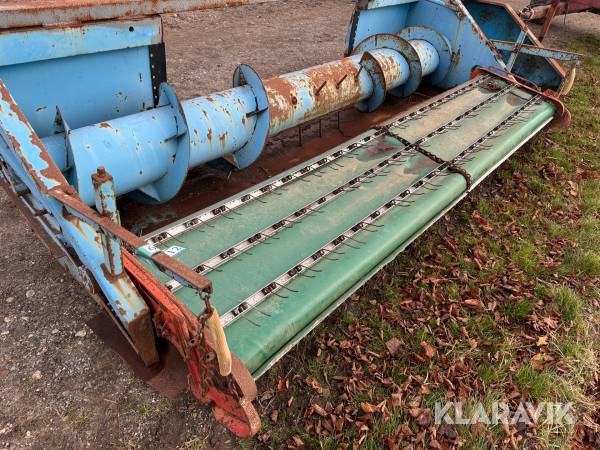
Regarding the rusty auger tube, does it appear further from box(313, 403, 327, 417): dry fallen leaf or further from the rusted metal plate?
box(313, 403, 327, 417): dry fallen leaf

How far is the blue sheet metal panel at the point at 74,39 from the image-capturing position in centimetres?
232

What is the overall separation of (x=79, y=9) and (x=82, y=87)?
47 centimetres

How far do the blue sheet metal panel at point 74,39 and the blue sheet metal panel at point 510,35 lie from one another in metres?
4.25

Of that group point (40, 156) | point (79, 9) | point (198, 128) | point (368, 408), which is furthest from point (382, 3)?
point (368, 408)

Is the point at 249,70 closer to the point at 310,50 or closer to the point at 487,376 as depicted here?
the point at 487,376

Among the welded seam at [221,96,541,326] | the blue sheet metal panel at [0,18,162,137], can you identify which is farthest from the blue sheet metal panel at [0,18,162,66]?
the welded seam at [221,96,541,326]

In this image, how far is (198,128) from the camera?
9.35 ft

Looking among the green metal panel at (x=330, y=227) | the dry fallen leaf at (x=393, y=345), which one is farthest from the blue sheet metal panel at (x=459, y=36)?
the dry fallen leaf at (x=393, y=345)

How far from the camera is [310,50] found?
7328 mm

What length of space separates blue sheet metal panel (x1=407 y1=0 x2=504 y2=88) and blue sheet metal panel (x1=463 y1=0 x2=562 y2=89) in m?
0.59

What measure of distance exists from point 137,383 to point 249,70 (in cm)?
221

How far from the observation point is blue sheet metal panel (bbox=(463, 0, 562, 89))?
5016mm

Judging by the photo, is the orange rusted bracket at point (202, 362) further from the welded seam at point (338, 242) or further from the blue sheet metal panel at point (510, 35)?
the blue sheet metal panel at point (510, 35)

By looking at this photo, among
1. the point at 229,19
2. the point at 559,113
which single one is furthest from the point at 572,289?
the point at 229,19
